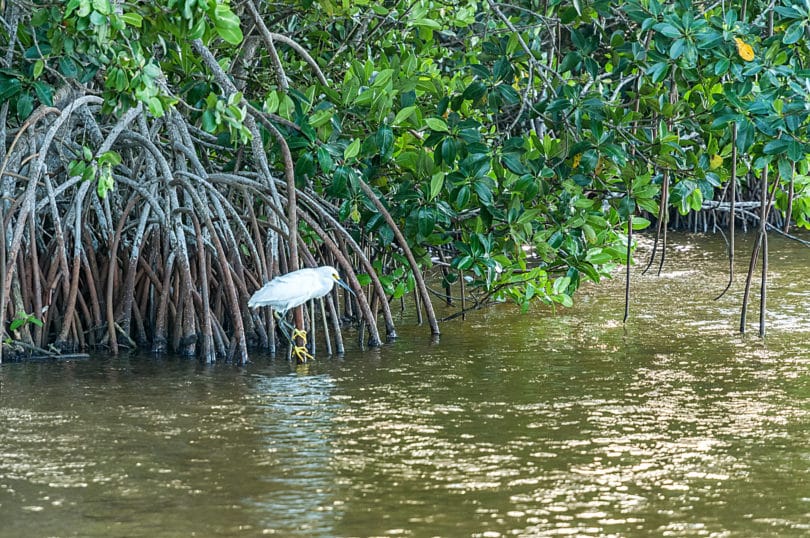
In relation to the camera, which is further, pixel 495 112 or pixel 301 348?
pixel 495 112

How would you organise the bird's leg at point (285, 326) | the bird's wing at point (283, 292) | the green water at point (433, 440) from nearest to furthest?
the green water at point (433, 440)
the bird's wing at point (283, 292)
the bird's leg at point (285, 326)

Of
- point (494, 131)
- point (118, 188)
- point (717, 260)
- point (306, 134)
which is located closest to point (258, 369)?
point (306, 134)

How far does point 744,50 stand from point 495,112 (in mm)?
1187

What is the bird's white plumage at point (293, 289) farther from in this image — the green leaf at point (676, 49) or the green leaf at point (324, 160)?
the green leaf at point (676, 49)

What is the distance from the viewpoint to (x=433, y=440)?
13.0ft

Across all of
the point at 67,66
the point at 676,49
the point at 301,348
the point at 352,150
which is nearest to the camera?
the point at 67,66

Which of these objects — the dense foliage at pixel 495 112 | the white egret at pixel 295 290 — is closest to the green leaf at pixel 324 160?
the dense foliage at pixel 495 112

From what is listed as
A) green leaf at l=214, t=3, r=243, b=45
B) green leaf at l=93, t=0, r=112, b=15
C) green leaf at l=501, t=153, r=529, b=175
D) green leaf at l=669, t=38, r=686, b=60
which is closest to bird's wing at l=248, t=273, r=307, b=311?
green leaf at l=501, t=153, r=529, b=175

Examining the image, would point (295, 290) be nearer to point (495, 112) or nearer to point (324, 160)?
point (324, 160)

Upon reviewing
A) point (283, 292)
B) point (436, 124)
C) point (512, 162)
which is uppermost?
point (436, 124)

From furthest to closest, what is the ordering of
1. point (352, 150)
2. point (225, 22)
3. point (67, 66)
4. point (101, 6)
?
1. point (352, 150)
2. point (67, 66)
3. point (225, 22)
4. point (101, 6)

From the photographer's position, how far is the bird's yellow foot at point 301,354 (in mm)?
5342

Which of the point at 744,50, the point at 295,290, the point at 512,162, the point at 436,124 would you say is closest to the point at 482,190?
the point at 512,162

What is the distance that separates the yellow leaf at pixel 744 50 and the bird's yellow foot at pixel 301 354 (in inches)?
89.6
